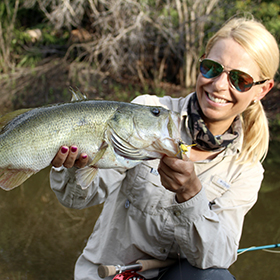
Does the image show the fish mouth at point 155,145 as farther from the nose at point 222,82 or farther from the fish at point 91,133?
the nose at point 222,82

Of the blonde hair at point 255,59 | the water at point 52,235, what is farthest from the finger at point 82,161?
the water at point 52,235

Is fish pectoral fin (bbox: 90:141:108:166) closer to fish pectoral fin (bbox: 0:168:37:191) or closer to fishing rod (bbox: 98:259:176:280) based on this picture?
fish pectoral fin (bbox: 0:168:37:191)

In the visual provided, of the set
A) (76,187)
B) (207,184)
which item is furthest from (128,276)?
(207,184)

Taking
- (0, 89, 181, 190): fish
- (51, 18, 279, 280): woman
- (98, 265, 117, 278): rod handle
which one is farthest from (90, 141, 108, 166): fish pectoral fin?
(98, 265, 117, 278): rod handle

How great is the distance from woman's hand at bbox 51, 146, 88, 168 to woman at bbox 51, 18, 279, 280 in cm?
32

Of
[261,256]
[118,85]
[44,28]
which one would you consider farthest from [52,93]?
[261,256]

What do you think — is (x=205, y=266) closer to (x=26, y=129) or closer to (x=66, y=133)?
(x=66, y=133)

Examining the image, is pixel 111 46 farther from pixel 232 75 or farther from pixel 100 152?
pixel 100 152

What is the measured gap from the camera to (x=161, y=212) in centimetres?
215

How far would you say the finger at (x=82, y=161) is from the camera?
4.97 feet

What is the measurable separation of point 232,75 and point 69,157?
1289mm

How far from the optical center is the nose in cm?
218

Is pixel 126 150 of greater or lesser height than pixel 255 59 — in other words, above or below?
below

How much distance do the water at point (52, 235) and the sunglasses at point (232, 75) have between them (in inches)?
80.8
